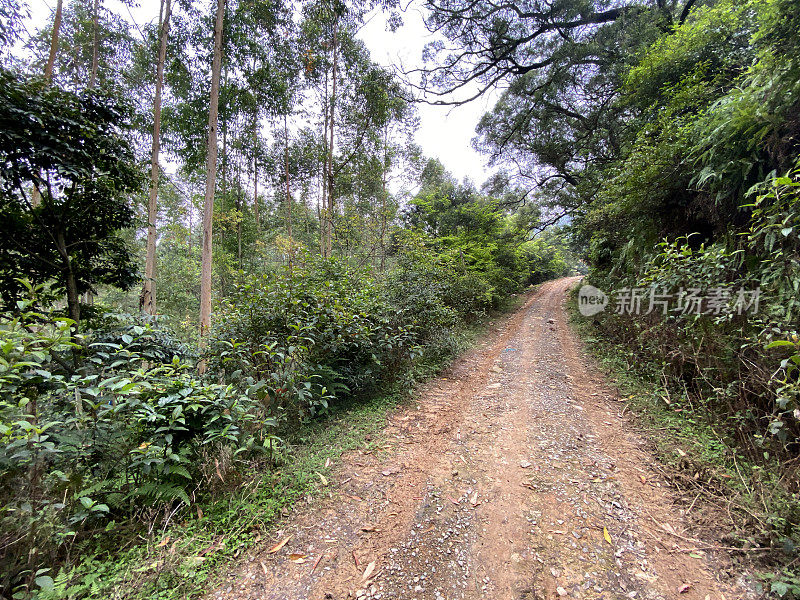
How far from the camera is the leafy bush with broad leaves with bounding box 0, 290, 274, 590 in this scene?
164 cm

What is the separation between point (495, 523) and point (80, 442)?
3023 millimetres

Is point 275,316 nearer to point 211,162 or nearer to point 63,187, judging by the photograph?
point 63,187

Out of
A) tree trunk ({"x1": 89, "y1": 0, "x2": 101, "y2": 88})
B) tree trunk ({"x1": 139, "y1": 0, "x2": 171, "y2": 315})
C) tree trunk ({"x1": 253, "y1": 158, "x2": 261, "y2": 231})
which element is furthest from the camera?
tree trunk ({"x1": 253, "y1": 158, "x2": 261, "y2": 231})

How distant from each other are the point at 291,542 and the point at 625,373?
17.7ft

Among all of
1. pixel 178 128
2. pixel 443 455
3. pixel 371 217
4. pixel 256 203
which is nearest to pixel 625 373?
pixel 443 455

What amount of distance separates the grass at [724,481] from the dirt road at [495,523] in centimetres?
18

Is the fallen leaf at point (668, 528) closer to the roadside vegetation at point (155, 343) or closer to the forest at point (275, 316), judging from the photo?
the forest at point (275, 316)

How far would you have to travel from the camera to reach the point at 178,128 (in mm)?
8031

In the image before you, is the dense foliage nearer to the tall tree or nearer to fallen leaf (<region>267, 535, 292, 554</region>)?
fallen leaf (<region>267, 535, 292, 554</region>)

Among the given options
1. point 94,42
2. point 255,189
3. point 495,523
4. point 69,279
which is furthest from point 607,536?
point 255,189

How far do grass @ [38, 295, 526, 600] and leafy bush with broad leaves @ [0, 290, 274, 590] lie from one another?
154mm

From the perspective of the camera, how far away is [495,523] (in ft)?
7.14

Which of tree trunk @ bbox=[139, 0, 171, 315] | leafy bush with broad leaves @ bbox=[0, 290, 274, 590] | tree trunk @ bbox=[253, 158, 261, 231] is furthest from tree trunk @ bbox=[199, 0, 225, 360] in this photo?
tree trunk @ bbox=[253, 158, 261, 231]
